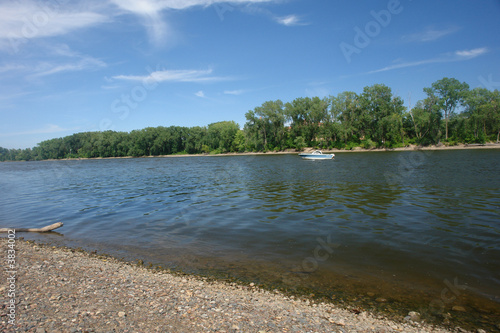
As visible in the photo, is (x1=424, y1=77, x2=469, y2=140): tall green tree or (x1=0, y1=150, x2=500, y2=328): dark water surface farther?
(x1=424, y1=77, x2=469, y2=140): tall green tree

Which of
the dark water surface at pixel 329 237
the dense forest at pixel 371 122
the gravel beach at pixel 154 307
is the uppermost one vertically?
the dense forest at pixel 371 122

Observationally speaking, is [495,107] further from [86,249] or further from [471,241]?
[86,249]

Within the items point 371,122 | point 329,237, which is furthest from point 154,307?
point 371,122

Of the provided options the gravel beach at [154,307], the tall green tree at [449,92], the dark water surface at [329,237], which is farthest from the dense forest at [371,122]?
the gravel beach at [154,307]

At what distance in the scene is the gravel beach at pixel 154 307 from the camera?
17.5 ft

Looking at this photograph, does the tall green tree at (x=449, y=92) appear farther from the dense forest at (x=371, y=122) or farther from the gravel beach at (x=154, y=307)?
the gravel beach at (x=154, y=307)

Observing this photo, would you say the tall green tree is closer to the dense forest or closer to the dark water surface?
the dense forest

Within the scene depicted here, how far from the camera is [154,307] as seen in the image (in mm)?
6047

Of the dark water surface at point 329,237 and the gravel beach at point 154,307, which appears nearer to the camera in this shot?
the gravel beach at point 154,307

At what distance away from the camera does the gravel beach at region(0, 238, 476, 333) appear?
5324mm

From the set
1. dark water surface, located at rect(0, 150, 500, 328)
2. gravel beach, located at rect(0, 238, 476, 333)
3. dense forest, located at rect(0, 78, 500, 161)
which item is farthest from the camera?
dense forest, located at rect(0, 78, 500, 161)

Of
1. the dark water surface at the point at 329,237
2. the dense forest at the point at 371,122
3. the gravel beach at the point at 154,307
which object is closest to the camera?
the gravel beach at the point at 154,307

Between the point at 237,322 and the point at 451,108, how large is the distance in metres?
115

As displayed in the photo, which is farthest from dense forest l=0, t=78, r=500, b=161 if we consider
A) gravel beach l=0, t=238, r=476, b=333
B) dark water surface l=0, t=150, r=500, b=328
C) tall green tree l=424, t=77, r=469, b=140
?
gravel beach l=0, t=238, r=476, b=333
